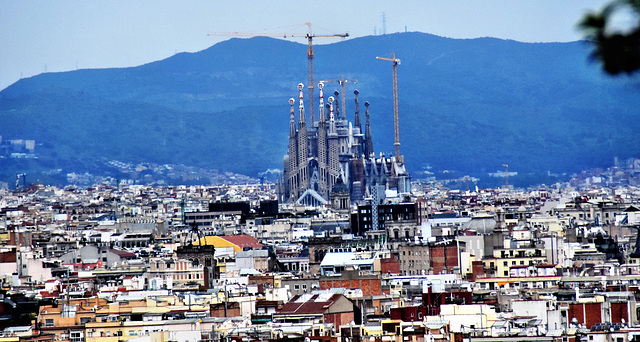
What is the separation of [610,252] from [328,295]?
23676 millimetres

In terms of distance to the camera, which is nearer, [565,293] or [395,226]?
[565,293]

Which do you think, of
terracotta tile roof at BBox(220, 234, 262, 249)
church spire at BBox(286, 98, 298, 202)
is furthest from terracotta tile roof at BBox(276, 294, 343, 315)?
church spire at BBox(286, 98, 298, 202)

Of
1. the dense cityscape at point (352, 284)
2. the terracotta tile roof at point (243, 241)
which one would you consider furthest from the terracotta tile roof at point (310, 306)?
the terracotta tile roof at point (243, 241)

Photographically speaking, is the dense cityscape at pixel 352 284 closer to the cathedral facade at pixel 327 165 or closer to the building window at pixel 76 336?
the building window at pixel 76 336

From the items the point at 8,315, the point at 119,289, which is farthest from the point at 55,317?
the point at 119,289

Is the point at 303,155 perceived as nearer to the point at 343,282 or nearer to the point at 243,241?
the point at 243,241

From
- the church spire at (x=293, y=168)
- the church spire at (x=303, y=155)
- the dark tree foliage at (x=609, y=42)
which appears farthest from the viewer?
the church spire at (x=303, y=155)

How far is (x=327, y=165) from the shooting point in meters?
188

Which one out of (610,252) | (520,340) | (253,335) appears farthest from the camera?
(610,252)

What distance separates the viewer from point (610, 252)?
61.5 m

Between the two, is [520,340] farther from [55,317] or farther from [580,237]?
[580,237]

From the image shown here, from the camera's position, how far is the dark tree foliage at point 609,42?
4750mm

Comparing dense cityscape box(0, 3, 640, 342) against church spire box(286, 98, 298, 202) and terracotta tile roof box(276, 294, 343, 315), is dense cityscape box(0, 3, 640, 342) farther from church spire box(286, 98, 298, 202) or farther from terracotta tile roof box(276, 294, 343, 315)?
church spire box(286, 98, 298, 202)

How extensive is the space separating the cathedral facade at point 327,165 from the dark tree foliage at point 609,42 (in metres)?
169
